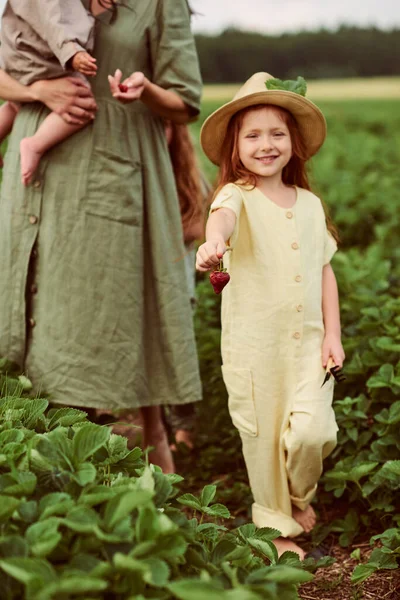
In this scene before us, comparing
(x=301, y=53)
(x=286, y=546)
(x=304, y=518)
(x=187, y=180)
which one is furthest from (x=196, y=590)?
(x=301, y=53)

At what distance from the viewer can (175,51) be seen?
3350mm

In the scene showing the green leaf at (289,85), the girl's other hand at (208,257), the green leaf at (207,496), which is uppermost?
the green leaf at (289,85)

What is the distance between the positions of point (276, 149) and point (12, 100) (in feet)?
3.39

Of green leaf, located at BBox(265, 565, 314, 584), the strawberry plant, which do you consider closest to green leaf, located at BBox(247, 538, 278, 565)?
the strawberry plant

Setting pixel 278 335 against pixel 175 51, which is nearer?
pixel 278 335

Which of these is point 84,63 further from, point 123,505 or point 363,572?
point 363,572

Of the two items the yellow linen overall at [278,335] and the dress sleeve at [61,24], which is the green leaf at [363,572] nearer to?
the yellow linen overall at [278,335]

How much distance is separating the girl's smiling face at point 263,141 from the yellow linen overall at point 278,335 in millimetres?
95

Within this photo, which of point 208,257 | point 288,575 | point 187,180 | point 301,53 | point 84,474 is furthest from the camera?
point 301,53

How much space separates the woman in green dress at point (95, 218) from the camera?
3.29 m

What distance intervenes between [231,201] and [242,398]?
0.67 metres

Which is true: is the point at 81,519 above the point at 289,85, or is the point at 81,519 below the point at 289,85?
below

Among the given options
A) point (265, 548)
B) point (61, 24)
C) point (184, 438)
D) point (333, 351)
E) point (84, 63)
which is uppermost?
point (61, 24)

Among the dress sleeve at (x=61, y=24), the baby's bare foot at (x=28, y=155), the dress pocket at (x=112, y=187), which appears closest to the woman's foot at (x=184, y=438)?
the dress pocket at (x=112, y=187)
